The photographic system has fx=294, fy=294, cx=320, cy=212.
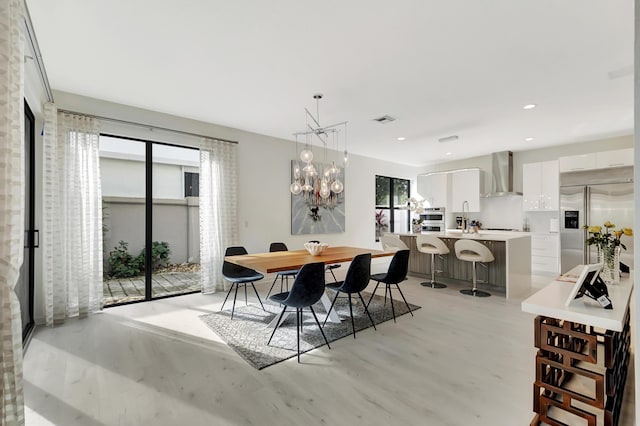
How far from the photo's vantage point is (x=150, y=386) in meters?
2.14

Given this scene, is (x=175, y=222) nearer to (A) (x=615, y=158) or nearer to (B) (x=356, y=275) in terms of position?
(B) (x=356, y=275)

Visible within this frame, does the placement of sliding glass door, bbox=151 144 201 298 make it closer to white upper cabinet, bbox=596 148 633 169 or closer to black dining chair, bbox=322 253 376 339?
black dining chair, bbox=322 253 376 339

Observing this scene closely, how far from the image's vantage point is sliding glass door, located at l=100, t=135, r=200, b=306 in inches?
161

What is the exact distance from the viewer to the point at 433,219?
779cm

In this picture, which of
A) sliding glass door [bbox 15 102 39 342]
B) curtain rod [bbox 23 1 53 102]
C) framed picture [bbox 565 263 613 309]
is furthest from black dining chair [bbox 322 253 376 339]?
sliding glass door [bbox 15 102 39 342]

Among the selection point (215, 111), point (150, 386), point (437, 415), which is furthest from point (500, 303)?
point (215, 111)

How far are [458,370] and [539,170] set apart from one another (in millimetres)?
5559

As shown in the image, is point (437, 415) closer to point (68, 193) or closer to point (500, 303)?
point (500, 303)

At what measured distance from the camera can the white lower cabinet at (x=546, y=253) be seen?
5.87 m

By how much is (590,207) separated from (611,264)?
13.5 feet

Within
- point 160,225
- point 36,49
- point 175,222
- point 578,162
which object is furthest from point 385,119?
point 578,162

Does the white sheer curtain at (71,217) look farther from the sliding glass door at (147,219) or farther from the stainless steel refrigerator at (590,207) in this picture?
the stainless steel refrigerator at (590,207)

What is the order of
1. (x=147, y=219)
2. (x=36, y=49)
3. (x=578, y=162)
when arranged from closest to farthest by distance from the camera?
(x=36, y=49) → (x=147, y=219) → (x=578, y=162)

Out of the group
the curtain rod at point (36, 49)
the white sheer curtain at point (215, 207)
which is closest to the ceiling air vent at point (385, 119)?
the white sheer curtain at point (215, 207)
